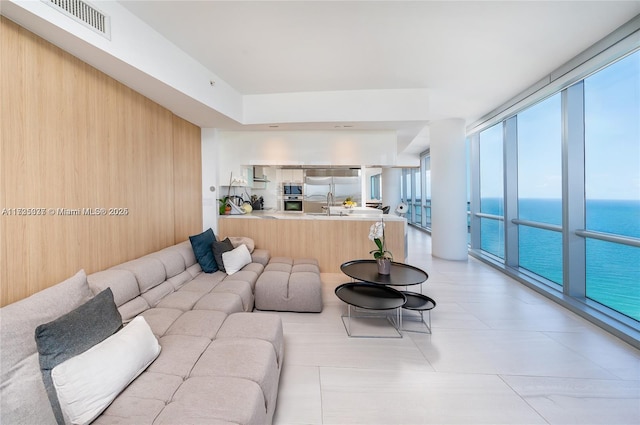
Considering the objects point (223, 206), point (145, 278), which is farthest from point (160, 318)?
point (223, 206)

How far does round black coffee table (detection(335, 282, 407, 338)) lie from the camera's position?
2461mm

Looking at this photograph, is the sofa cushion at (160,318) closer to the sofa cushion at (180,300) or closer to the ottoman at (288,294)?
the sofa cushion at (180,300)

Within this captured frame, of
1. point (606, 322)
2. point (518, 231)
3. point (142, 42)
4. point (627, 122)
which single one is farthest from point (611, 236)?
point (142, 42)

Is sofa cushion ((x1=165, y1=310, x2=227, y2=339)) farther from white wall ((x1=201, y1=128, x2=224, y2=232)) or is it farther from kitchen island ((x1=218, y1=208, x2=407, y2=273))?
white wall ((x1=201, y1=128, x2=224, y2=232))

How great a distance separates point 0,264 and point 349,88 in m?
4.15

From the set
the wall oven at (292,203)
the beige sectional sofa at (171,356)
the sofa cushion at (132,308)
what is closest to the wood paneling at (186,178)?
the beige sectional sofa at (171,356)

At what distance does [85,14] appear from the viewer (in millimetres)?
1851

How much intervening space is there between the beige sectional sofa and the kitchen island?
1980mm

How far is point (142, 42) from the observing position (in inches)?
91.7

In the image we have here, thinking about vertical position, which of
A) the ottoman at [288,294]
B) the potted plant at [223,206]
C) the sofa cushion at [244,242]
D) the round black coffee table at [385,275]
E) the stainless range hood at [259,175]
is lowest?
the ottoman at [288,294]

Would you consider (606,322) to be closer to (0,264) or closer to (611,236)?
(611,236)

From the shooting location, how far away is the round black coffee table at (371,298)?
246 cm

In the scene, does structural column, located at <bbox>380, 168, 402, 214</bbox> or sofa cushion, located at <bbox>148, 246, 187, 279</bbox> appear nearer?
sofa cushion, located at <bbox>148, 246, 187, 279</bbox>

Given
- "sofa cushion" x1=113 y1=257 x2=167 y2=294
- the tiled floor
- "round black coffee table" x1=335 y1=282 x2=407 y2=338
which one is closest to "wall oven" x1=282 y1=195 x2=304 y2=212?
"round black coffee table" x1=335 y1=282 x2=407 y2=338
